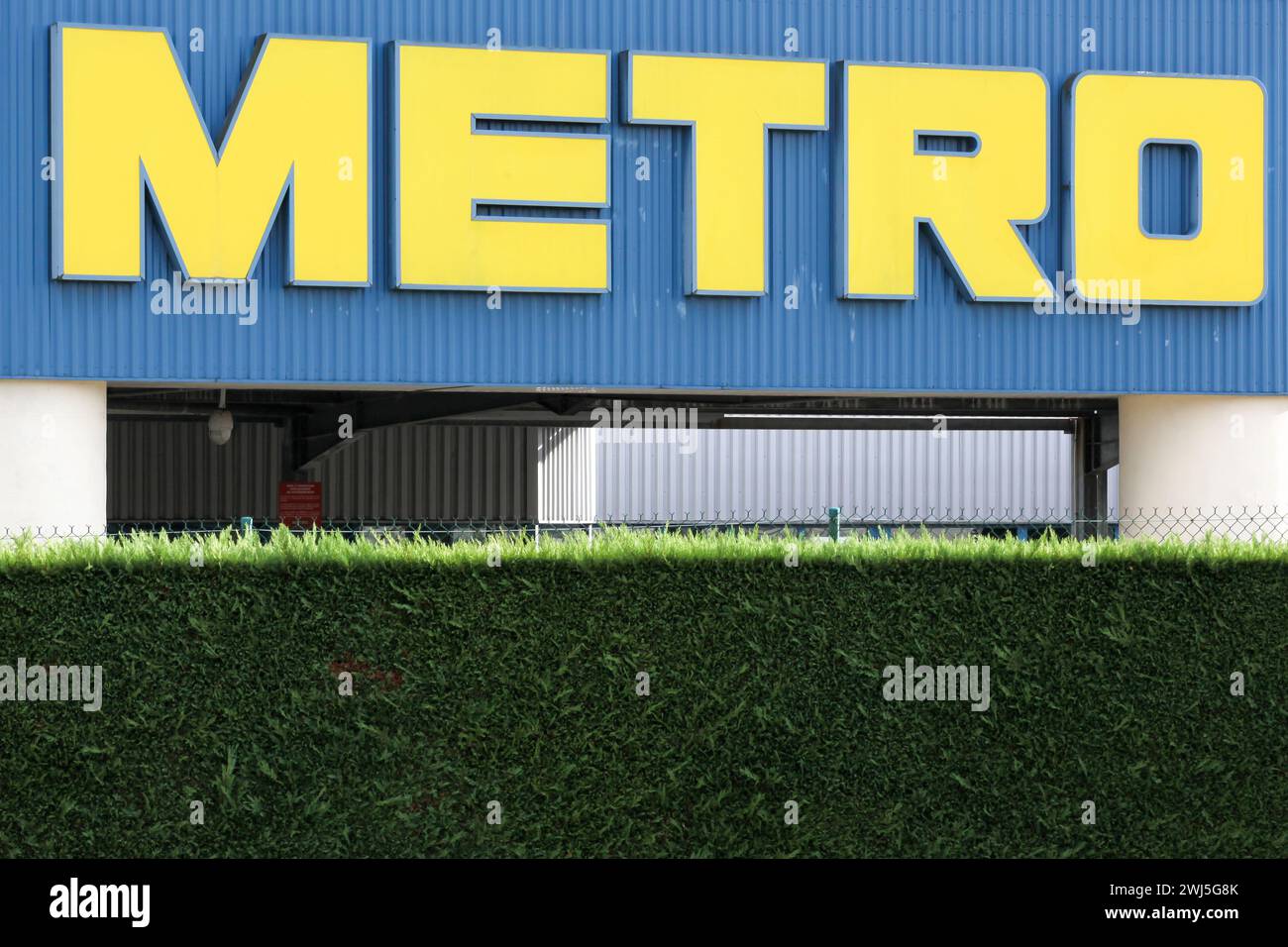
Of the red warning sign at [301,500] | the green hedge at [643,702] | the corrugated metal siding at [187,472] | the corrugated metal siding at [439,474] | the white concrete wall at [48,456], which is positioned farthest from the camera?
the corrugated metal siding at [187,472]

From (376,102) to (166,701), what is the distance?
1084 centimetres

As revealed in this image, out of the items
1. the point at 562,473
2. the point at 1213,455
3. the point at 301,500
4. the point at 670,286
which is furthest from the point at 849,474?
the point at 670,286

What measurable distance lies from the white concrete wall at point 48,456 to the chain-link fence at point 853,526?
0.48 ft

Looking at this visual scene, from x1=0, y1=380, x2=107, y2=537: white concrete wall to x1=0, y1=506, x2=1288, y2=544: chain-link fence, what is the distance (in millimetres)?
145

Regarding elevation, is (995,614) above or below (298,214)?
below

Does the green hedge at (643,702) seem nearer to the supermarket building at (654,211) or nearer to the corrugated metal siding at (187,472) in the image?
the supermarket building at (654,211)

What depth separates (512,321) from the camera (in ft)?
58.6

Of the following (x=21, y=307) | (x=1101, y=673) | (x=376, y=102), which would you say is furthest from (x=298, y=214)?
(x=1101, y=673)

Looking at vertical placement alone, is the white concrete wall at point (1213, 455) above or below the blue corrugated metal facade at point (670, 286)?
below

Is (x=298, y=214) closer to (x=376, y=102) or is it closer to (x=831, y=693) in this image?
(x=376, y=102)

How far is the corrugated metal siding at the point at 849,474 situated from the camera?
30.2 m

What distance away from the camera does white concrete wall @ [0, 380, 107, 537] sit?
17.1 metres

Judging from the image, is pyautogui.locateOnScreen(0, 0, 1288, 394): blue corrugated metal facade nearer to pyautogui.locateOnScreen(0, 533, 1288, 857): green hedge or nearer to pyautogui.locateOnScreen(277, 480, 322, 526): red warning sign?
pyautogui.locateOnScreen(0, 533, 1288, 857): green hedge

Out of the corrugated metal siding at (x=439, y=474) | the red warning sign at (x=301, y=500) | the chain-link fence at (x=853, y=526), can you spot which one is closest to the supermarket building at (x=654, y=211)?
the chain-link fence at (x=853, y=526)
